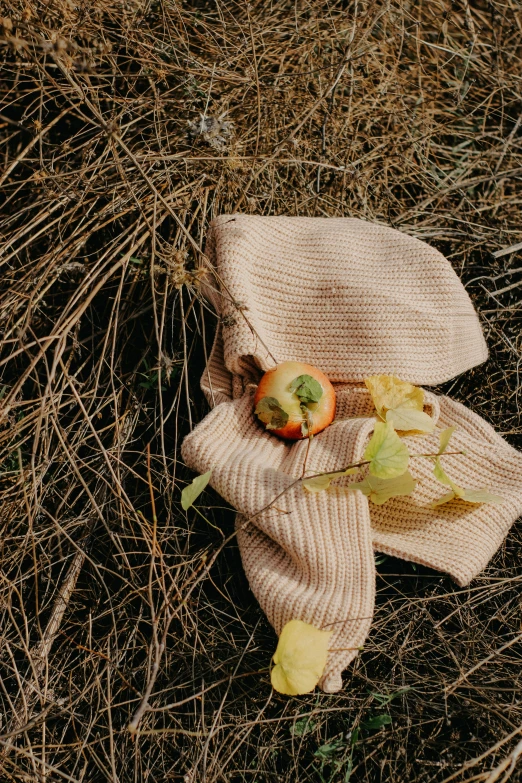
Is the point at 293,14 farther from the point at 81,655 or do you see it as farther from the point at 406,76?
the point at 81,655

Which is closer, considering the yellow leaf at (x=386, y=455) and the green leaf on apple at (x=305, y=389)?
the yellow leaf at (x=386, y=455)

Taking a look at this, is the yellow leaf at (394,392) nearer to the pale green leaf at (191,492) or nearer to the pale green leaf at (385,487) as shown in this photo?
the pale green leaf at (385,487)

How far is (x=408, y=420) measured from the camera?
5.80 feet

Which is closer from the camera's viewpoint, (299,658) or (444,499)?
(299,658)

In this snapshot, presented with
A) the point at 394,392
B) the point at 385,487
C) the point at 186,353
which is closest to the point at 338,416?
the point at 394,392

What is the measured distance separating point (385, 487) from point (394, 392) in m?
0.30

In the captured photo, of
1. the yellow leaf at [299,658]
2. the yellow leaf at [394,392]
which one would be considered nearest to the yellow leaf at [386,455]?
the yellow leaf at [394,392]

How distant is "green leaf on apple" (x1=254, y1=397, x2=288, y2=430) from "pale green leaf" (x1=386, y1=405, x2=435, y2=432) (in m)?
0.30

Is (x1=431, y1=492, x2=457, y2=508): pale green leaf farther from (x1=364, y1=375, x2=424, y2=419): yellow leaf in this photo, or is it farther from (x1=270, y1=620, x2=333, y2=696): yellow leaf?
(x1=270, y1=620, x2=333, y2=696): yellow leaf

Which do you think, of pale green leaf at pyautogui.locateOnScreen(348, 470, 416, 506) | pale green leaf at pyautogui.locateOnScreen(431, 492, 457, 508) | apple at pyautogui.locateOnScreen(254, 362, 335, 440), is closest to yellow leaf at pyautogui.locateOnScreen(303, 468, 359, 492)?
pale green leaf at pyautogui.locateOnScreen(348, 470, 416, 506)

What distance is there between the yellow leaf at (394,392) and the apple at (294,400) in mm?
130

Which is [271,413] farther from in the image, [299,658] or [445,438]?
[299,658]

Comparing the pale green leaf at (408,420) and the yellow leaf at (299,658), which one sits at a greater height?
the pale green leaf at (408,420)

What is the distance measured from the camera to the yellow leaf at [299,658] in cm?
151
